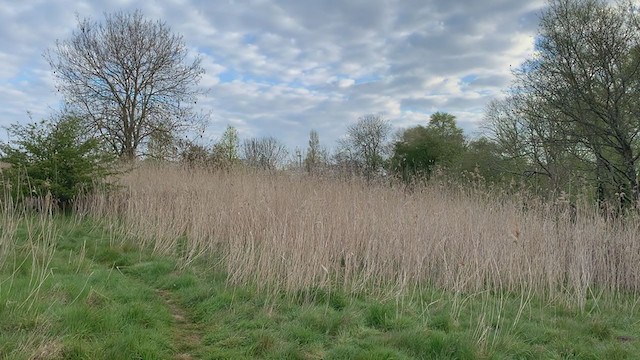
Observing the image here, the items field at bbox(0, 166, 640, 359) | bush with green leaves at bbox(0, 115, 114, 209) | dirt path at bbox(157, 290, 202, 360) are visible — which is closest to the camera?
dirt path at bbox(157, 290, 202, 360)

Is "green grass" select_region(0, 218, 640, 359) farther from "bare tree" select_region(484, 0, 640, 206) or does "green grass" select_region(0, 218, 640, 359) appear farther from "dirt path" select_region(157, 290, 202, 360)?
"bare tree" select_region(484, 0, 640, 206)

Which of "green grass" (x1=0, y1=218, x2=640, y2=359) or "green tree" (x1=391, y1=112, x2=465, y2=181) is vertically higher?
"green tree" (x1=391, y1=112, x2=465, y2=181)

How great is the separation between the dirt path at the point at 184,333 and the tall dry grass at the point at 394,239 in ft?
2.58

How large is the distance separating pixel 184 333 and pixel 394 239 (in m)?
2.89

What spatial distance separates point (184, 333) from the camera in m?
3.64

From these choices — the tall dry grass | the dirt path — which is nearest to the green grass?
the dirt path

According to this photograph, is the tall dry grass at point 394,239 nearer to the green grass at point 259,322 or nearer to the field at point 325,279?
the field at point 325,279

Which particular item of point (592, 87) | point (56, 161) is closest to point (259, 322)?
point (56, 161)

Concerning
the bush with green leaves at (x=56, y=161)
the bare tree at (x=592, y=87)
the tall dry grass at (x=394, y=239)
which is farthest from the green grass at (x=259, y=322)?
the bare tree at (x=592, y=87)

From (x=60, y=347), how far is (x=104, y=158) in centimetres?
768

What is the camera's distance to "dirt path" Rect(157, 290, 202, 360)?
3.28 metres

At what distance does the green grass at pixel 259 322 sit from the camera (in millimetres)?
3125

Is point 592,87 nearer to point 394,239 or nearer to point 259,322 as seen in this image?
point 394,239

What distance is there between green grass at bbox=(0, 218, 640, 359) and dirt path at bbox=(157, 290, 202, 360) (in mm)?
11
